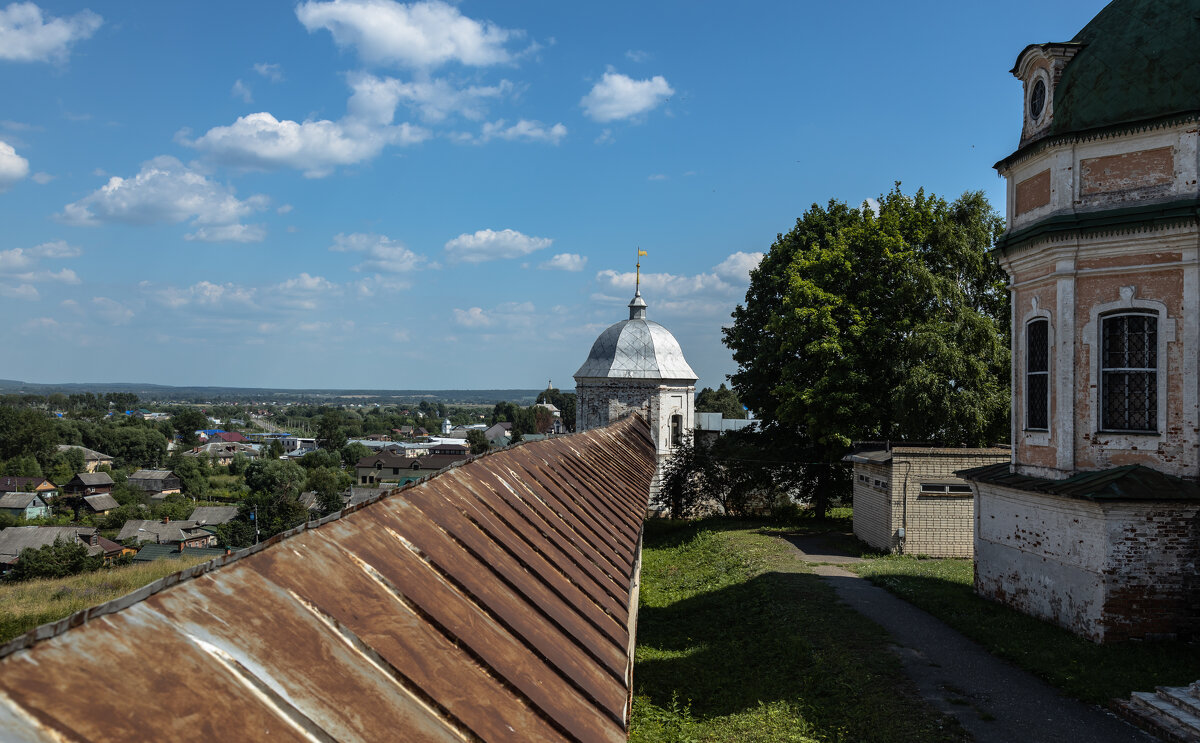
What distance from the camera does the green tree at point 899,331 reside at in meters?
21.8

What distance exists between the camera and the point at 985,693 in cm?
955

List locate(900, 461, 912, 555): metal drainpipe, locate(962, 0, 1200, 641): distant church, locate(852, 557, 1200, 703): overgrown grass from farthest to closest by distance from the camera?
→ locate(900, 461, 912, 555): metal drainpipe, locate(962, 0, 1200, 641): distant church, locate(852, 557, 1200, 703): overgrown grass

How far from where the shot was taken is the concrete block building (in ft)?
63.6

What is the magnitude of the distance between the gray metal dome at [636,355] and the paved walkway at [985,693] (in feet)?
61.2

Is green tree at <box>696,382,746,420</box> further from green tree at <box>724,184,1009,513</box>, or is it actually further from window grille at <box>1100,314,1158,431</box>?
window grille at <box>1100,314,1158,431</box>

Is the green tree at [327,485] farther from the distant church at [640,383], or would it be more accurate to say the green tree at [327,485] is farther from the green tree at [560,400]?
the green tree at [560,400]

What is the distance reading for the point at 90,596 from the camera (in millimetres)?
27156

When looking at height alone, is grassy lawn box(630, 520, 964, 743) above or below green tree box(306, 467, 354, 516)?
above

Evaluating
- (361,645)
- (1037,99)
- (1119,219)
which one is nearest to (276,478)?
(1037,99)

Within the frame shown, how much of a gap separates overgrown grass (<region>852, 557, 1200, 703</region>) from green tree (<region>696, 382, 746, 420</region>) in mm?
53354

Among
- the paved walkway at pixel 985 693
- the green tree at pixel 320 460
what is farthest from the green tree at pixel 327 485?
the paved walkway at pixel 985 693

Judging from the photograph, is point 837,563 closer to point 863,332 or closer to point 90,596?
point 863,332

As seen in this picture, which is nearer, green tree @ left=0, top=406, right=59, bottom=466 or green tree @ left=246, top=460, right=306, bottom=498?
green tree @ left=246, top=460, right=306, bottom=498

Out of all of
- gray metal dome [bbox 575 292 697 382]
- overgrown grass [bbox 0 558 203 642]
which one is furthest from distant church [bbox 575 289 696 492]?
overgrown grass [bbox 0 558 203 642]
